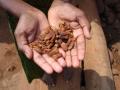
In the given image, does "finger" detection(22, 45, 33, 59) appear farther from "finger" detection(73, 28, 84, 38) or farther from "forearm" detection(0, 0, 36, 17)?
"forearm" detection(0, 0, 36, 17)

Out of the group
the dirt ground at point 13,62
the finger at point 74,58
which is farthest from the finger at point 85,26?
the dirt ground at point 13,62

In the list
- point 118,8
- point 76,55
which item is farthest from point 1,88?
point 118,8

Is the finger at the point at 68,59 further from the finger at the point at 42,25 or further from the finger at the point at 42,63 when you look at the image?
the finger at the point at 42,25

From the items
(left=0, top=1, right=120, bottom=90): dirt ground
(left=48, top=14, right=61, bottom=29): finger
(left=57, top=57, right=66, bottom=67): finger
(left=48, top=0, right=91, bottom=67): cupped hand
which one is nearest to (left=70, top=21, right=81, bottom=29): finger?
(left=48, top=0, right=91, bottom=67): cupped hand

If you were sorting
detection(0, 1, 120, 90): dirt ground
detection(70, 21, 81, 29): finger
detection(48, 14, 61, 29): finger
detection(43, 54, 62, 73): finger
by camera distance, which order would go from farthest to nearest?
detection(0, 1, 120, 90): dirt ground
detection(48, 14, 61, 29): finger
detection(70, 21, 81, 29): finger
detection(43, 54, 62, 73): finger

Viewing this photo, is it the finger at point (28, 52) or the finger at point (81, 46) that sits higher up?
the finger at point (81, 46)

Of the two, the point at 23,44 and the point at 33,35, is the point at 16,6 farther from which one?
the point at 23,44
